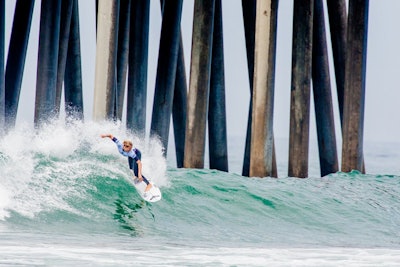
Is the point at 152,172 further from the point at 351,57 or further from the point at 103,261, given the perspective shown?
A: the point at 103,261

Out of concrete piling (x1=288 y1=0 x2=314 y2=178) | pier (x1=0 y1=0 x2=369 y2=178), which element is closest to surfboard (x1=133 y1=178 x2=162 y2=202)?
pier (x1=0 y1=0 x2=369 y2=178)

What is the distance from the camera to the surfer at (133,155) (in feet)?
50.3

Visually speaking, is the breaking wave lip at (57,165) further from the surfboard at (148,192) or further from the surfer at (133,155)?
the surfer at (133,155)

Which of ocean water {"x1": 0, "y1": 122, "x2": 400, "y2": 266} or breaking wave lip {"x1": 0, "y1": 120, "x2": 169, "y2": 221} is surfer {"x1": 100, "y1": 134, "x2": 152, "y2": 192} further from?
breaking wave lip {"x1": 0, "y1": 120, "x2": 169, "y2": 221}

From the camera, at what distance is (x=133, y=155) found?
15.5 meters

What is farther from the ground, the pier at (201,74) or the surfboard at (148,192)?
the pier at (201,74)

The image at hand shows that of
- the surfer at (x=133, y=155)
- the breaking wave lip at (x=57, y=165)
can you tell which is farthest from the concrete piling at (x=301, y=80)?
the surfer at (x=133, y=155)

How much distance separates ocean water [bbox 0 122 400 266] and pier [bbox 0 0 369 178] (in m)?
0.70

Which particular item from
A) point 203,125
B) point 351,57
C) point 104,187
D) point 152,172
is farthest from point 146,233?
point 351,57

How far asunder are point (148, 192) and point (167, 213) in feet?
1.76

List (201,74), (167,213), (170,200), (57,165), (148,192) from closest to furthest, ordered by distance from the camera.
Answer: (167,213), (148,192), (57,165), (170,200), (201,74)

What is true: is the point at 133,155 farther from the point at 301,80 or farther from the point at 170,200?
the point at 301,80

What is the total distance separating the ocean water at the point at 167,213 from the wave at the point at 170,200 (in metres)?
0.02

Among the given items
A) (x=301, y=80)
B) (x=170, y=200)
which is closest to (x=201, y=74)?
(x=301, y=80)
